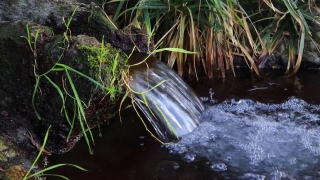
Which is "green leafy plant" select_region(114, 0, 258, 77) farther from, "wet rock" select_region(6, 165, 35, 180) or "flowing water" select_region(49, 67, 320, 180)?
"wet rock" select_region(6, 165, 35, 180)

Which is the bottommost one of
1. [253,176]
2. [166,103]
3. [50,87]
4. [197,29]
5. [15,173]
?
[253,176]

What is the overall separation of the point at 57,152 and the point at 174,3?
179cm

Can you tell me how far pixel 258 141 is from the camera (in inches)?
101

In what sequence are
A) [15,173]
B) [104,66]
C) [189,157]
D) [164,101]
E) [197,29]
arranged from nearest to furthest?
[15,173] → [104,66] → [189,157] → [164,101] → [197,29]

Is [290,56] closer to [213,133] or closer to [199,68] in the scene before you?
[199,68]

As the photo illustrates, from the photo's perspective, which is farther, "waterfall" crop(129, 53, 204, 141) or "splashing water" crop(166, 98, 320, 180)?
"waterfall" crop(129, 53, 204, 141)

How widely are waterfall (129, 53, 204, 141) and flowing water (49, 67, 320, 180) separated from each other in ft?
0.26

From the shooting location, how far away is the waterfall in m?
2.52

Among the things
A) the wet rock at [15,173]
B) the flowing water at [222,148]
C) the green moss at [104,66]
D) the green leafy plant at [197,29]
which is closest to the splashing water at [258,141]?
the flowing water at [222,148]

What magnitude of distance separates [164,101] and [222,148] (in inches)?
18.7

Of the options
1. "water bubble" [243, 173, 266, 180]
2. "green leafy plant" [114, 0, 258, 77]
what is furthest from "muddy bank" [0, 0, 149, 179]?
"green leafy plant" [114, 0, 258, 77]

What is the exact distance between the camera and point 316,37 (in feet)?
13.5

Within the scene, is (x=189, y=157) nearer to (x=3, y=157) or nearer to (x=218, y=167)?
(x=218, y=167)

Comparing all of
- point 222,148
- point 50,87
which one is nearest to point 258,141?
point 222,148
